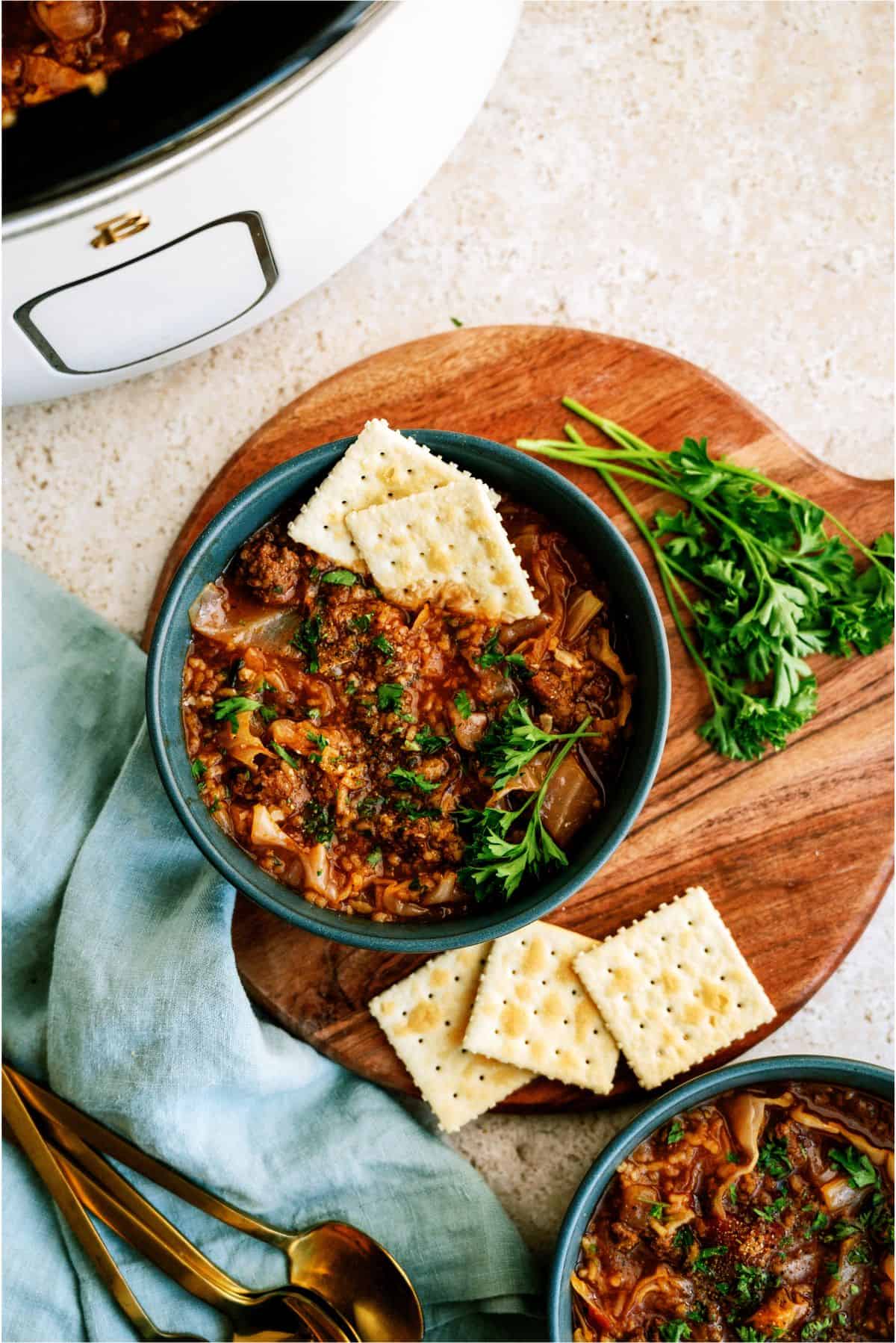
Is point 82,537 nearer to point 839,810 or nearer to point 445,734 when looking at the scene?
point 445,734

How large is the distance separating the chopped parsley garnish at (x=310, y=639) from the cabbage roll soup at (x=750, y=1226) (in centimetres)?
159

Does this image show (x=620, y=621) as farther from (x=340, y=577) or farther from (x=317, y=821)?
(x=317, y=821)

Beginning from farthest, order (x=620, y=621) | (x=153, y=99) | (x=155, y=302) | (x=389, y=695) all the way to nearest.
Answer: (x=620, y=621) → (x=389, y=695) → (x=155, y=302) → (x=153, y=99)

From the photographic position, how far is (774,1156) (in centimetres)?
309

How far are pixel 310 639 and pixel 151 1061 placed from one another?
122 cm

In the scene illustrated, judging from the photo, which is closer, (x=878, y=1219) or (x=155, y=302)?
(x=155, y=302)

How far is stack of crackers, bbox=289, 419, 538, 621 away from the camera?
287 centimetres

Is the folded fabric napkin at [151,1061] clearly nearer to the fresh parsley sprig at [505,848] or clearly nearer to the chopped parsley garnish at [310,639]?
the chopped parsley garnish at [310,639]

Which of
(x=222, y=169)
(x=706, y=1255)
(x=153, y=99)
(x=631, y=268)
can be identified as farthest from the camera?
(x=631, y=268)

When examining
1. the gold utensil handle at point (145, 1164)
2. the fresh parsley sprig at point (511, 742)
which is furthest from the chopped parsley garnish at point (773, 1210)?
the fresh parsley sprig at point (511, 742)

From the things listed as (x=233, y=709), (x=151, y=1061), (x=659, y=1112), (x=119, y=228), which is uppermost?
(x=119, y=228)

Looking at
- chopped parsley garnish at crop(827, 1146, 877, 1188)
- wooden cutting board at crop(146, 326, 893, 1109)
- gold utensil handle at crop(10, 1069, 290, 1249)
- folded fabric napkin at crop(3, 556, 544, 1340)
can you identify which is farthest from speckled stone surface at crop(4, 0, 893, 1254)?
gold utensil handle at crop(10, 1069, 290, 1249)

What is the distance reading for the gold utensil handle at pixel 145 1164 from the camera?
3111 millimetres

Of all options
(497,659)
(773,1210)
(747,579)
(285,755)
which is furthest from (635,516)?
(773,1210)
